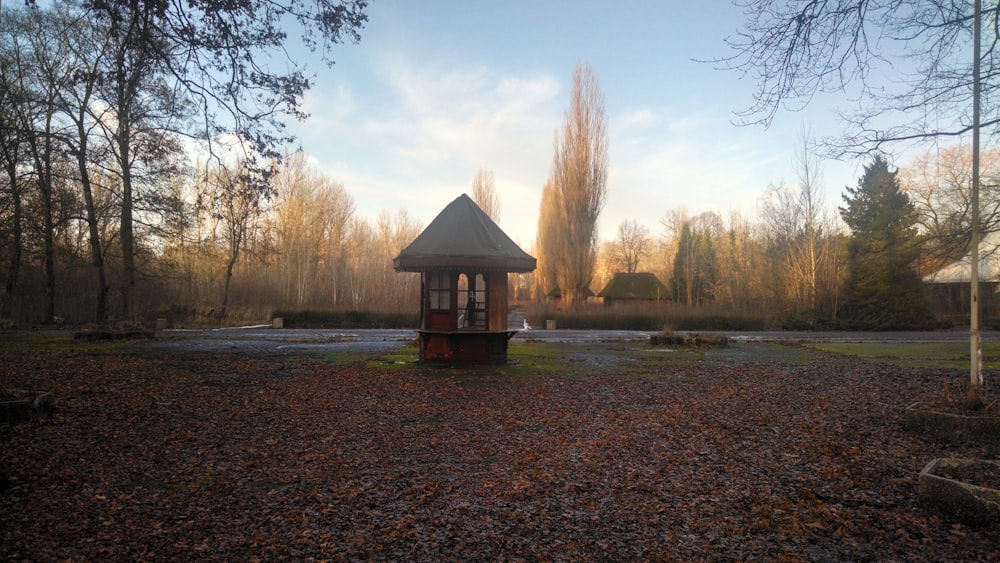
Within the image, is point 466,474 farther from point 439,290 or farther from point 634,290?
point 634,290

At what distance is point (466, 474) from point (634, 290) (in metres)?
47.3

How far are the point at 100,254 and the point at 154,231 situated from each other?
269 centimetres

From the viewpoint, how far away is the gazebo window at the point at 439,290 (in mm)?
15023

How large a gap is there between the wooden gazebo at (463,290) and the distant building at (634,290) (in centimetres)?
3592

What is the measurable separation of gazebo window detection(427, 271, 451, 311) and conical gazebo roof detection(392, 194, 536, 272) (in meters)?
0.43

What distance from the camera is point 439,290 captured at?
49.5 ft

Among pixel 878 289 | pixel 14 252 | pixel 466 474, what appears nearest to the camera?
pixel 466 474

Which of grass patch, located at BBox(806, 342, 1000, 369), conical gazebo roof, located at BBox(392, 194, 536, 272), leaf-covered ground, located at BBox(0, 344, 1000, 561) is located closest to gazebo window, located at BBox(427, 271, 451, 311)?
conical gazebo roof, located at BBox(392, 194, 536, 272)

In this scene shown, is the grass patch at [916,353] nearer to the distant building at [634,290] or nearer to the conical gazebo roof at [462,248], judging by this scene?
the conical gazebo roof at [462,248]

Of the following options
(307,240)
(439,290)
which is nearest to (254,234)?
(307,240)

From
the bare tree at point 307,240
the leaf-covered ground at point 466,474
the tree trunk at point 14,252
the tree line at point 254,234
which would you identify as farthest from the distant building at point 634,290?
the leaf-covered ground at point 466,474

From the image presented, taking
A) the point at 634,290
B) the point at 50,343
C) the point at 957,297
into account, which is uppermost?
the point at 634,290

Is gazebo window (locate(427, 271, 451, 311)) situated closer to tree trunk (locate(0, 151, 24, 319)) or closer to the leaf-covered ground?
the leaf-covered ground

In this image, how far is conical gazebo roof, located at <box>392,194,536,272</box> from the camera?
14.4 metres
